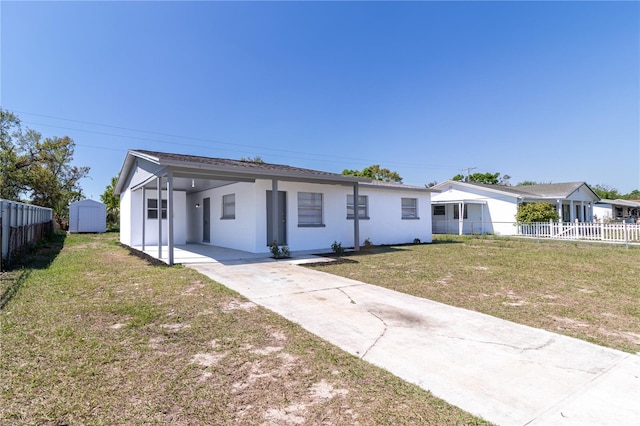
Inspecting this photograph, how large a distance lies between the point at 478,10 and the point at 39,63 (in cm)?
2154

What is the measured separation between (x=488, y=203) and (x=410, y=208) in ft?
Result: 38.9

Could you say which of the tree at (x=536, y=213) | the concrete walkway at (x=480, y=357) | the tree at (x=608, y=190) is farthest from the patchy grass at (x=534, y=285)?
the tree at (x=608, y=190)

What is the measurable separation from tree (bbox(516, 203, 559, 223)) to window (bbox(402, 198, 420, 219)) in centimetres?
1001

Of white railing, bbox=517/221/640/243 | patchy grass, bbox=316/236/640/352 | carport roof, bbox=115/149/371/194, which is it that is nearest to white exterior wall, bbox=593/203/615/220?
white railing, bbox=517/221/640/243

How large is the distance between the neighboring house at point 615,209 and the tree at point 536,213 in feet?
67.2

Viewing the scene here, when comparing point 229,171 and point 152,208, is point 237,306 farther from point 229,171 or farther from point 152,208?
point 152,208

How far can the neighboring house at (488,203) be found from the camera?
23.7 meters

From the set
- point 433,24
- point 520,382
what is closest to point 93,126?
point 433,24

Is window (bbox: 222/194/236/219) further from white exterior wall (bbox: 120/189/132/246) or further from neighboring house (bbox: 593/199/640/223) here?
neighboring house (bbox: 593/199/640/223)

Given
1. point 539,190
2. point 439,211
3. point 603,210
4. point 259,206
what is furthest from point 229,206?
point 603,210

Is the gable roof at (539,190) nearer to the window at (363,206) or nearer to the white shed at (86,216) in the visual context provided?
the window at (363,206)

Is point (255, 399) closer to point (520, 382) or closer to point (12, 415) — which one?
point (12, 415)

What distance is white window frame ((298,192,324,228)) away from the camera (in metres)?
12.5

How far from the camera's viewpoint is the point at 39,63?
1647 centimetres
